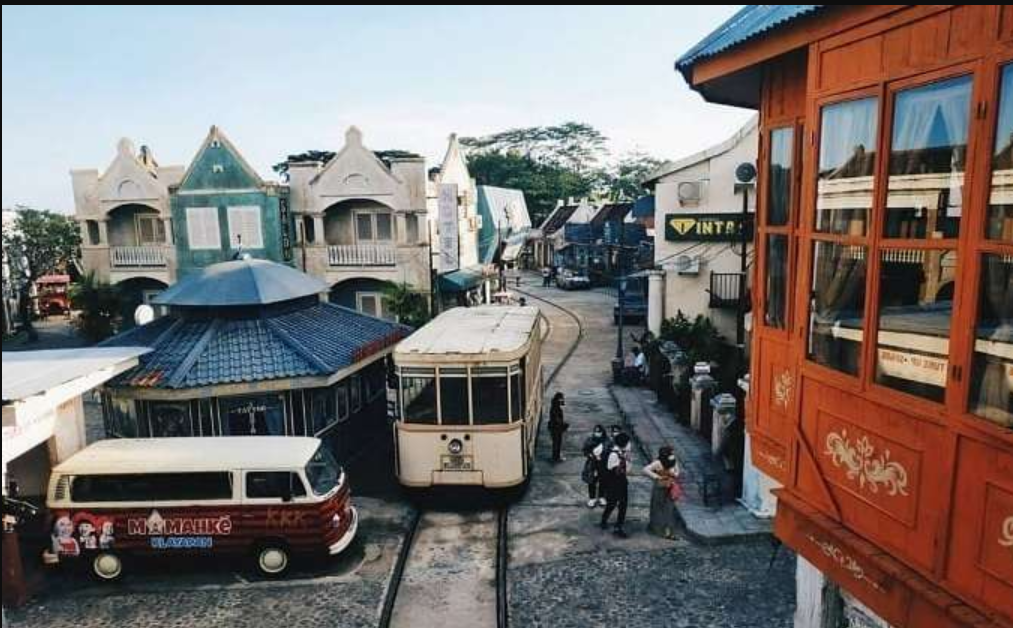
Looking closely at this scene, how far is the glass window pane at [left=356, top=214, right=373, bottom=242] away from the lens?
80.2 ft

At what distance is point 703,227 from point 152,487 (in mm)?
Answer: 18391

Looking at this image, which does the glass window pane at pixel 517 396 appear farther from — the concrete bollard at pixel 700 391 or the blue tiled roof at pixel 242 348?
the concrete bollard at pixel 700 391

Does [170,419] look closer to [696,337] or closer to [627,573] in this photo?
[627,573]

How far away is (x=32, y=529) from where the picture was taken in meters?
11.9

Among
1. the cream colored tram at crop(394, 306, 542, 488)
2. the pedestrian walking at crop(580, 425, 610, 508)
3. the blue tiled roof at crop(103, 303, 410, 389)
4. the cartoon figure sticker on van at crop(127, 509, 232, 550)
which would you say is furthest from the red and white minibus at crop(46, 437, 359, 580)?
the pedestrian walking at crop(580, 425, 610, 508)

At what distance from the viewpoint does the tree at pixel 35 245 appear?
36.6m

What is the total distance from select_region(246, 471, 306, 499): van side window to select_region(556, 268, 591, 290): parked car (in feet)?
131

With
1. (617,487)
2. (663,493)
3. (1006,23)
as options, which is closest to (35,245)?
(617,487)

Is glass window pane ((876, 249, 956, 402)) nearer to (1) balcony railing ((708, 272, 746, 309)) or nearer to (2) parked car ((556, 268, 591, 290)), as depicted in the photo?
(1) balcony railing ((708, 272, 746, 309))

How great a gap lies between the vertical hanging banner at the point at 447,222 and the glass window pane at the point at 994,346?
77.6 feet

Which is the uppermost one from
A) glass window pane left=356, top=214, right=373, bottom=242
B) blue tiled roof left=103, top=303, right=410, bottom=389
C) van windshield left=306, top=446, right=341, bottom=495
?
glass window pane left=356, top=214, right=373, bottom=242

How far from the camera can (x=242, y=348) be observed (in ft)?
46.9

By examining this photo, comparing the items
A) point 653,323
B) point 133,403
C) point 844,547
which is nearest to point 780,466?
point 844,547

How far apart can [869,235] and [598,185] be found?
82.4 meters
